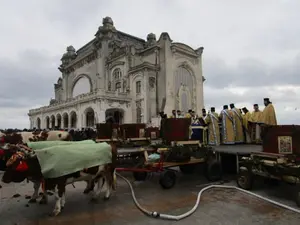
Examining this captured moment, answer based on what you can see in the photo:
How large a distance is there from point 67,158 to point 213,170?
462cm

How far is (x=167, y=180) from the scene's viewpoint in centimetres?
662

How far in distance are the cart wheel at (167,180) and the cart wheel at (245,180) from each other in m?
1.81

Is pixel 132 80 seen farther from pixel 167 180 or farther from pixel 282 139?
pixel 282 139

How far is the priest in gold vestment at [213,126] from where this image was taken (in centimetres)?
1073

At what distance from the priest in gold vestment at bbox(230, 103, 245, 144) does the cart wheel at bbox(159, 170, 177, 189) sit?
5.29 m

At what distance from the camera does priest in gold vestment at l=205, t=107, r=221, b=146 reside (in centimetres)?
1073

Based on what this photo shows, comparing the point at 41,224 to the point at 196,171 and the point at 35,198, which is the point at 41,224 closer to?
the point at 35,198

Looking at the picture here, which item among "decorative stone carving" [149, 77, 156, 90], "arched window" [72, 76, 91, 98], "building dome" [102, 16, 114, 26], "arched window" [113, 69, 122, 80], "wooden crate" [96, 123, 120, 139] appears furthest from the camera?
"arched window" [72, 76, 91, 98]

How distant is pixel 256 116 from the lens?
10.4 meters

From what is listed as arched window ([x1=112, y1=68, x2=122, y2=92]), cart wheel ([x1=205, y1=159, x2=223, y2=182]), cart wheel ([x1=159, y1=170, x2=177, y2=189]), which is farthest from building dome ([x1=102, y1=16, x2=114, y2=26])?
cart wheel ([x1=159, y1=170, x2=177, y2=189])

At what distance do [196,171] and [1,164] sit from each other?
6549mm

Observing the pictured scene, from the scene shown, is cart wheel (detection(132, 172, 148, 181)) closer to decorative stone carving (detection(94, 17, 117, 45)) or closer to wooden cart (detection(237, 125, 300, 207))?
wooden cart (detection(237, 125, 300, 207))

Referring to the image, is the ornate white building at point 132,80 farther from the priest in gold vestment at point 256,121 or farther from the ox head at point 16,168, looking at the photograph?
the ox head at point 16,168

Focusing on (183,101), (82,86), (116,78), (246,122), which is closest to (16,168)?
(246,122)
